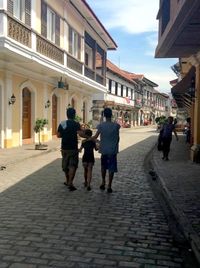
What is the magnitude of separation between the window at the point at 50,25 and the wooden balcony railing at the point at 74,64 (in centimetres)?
198

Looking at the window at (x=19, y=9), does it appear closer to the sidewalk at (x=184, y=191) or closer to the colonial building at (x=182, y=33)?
the colonial building at (x=182, y=33)

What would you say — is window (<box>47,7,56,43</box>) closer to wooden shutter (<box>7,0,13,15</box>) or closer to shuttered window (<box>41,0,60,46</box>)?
shuttered window (<box>41,0,60,46</box>)

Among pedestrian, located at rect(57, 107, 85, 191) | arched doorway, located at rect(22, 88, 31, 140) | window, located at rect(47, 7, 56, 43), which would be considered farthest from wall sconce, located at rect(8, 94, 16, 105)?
pedestrian, located at rect(57, 107, 85, 191)

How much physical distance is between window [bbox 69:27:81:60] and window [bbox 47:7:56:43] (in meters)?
3.06

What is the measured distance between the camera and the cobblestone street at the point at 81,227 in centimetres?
435

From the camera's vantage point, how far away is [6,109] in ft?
53.1

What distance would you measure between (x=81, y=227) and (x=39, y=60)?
11.5 metres

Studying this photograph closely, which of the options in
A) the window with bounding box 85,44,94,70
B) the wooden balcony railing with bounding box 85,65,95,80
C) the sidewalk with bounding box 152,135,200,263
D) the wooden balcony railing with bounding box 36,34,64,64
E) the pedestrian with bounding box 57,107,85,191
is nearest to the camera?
the sidewalk with bounding box 152,135,200,263

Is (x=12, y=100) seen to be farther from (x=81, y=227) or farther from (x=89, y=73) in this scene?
(x=81, y=227)

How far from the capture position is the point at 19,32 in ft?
46.8

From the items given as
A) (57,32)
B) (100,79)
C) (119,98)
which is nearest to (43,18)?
(57,32)

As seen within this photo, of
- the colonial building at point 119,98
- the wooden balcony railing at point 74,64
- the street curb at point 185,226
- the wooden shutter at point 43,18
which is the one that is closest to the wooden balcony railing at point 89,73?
the wooden balcony railing at point 74,64

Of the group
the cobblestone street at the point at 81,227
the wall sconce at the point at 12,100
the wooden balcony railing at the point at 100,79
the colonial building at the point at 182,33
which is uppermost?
the wooden balcony railing at the point at 100,79

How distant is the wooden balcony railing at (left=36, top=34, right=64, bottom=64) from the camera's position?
16.3 metres
